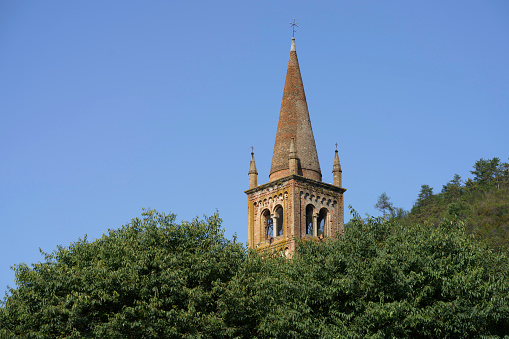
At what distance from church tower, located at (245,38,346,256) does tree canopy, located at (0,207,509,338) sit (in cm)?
1387

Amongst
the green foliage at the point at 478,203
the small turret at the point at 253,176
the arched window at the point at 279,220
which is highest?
the green foliage at the point at 478,203

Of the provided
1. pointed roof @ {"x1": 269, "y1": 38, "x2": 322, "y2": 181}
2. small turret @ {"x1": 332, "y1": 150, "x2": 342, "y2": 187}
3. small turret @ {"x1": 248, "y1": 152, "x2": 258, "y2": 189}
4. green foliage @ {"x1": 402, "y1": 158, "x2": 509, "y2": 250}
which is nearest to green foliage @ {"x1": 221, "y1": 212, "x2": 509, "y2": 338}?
pointed roof @ {"x1": 269, "y1": 38, "x2": 322, "y2": 181}

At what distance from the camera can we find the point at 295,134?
172 ft

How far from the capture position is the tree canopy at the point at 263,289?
2984 centimetres

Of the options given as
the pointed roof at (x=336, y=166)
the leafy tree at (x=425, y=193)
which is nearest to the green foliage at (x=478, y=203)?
the leafy tree at (x=425, y=193)

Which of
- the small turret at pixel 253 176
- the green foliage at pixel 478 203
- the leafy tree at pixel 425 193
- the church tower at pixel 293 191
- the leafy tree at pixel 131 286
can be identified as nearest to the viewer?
the leafy tree at pixel 131 286

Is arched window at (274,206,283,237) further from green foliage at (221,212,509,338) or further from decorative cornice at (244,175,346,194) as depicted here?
green foliage at (221,212,509,338)

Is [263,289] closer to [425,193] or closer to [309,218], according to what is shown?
[309,218]

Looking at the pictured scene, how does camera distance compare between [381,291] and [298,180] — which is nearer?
[381,291]

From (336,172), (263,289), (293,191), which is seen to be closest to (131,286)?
(263,289)

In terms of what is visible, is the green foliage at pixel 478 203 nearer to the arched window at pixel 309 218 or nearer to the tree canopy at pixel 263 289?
the arched window at pixel 309 218

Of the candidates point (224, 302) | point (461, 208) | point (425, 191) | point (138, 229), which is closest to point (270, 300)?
point (224, 302)

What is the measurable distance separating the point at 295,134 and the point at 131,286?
23342 millimetres

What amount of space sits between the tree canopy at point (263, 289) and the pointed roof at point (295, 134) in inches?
635
